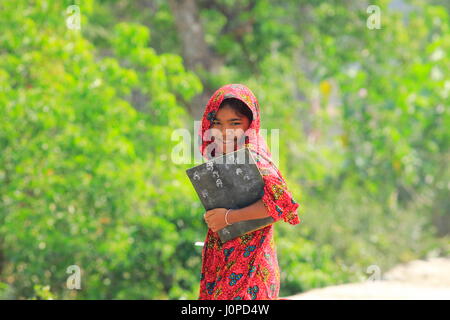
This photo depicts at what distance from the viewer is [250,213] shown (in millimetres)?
2506

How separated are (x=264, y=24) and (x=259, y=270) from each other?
6.20 m

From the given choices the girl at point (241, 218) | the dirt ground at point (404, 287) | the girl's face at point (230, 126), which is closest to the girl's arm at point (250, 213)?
the girl at point (241, 218)

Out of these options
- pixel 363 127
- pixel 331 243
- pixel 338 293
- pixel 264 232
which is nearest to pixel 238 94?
pixel 264 232

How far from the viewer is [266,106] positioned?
27.3 ft

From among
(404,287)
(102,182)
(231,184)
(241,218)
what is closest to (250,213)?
(241,218)

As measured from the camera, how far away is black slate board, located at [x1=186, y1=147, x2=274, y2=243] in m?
2.48

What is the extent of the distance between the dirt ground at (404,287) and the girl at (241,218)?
1.50m

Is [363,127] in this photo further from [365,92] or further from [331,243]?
[331,243]

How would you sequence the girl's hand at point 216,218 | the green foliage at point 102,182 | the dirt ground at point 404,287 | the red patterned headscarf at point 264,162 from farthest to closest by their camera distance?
the green foliage at point 102,182 → the dirt ground at point 404,287 → the girl's hand at point 216,218 → the red patterned headscarf at point 264,162

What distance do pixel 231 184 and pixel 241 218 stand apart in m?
0.15

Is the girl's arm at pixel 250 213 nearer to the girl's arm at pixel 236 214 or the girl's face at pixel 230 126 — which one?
the girl's arm at pixel 236 214

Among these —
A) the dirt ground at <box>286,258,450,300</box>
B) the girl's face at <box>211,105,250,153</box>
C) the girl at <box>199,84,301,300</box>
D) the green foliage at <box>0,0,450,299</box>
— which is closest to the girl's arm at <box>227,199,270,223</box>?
the girl at <box>199,84,301,300</box>

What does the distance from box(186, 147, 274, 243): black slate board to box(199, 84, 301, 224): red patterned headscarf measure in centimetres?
5

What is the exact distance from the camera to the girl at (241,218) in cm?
253
